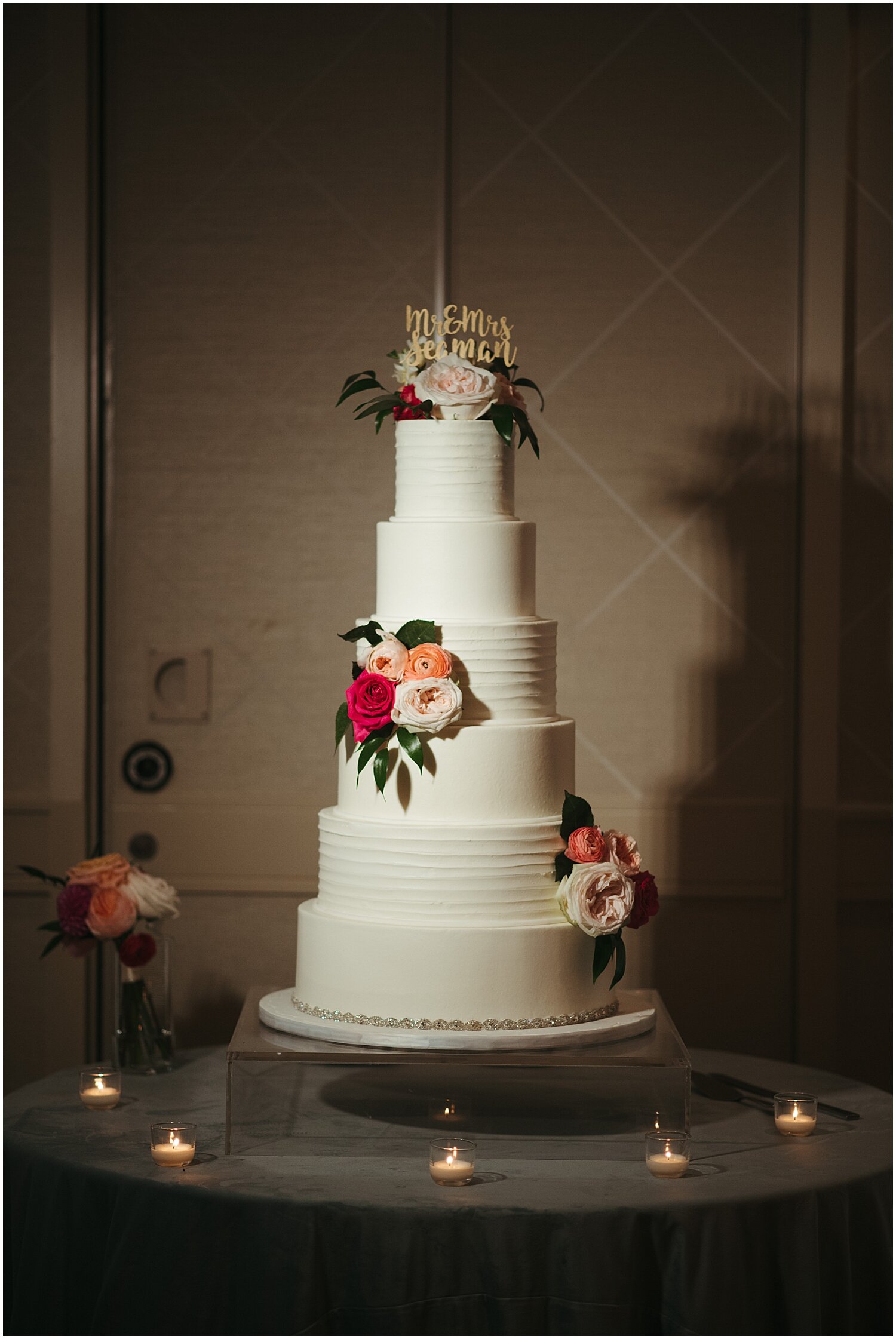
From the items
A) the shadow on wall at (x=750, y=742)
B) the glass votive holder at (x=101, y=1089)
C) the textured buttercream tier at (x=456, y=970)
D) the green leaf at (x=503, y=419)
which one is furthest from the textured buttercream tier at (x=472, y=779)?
the shadow on wall at (x=750, y=742)

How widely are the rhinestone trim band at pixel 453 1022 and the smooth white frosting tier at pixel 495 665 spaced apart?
0.59m

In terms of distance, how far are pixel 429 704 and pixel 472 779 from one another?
18cm

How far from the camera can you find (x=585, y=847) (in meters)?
2.75

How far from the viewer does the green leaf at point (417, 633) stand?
111 inches

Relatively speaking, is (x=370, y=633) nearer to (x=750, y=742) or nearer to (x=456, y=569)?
(x=456, y=569)

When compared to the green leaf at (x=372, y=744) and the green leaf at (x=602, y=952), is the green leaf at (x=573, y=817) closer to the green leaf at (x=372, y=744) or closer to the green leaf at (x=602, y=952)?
the green leaf at (x=602, y=952)

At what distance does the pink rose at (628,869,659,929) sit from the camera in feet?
9.29

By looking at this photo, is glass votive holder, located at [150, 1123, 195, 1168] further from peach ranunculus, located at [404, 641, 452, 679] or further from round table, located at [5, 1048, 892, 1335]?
peach ranunculus, located at [404, 641, 452, 679]

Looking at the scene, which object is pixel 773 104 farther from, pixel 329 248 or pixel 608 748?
pixel 608 748

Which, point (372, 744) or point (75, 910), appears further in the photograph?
point (75, 910)

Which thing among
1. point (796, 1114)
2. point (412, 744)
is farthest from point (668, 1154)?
point (412, 744)

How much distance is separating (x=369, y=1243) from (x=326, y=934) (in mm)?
628

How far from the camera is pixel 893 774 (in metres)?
4.31

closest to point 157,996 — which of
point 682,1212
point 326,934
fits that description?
point 326,934
